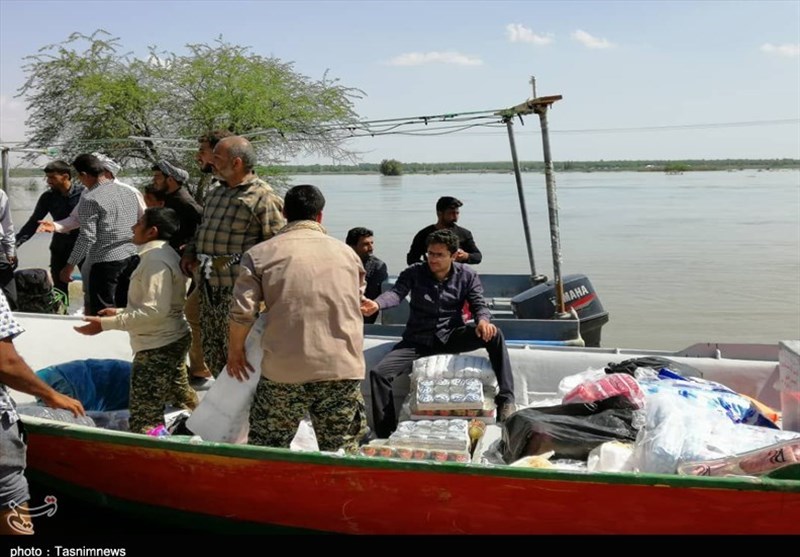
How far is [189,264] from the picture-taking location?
4012 millimetres

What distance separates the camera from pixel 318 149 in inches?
595

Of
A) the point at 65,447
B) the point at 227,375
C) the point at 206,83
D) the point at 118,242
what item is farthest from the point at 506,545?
the point at 206,83

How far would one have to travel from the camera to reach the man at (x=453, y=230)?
6.50m

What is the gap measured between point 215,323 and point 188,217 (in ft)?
3.66

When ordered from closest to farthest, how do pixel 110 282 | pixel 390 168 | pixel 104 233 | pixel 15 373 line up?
pixel 15 373 → pixel 104 233 → pixel 110 282 → pixel 390 168

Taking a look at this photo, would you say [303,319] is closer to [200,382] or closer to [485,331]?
[485,331]

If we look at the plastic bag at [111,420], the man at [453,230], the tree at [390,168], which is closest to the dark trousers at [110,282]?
the plastic bag at [111,420]

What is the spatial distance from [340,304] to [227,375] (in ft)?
2.24

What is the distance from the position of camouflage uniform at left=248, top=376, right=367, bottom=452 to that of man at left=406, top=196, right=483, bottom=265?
322 centimetres

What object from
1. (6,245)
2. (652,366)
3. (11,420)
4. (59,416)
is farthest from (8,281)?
(652,366)

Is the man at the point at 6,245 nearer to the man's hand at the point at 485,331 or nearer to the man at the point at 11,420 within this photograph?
the man at the point at 11,420

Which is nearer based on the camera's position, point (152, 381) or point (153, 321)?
point (153, 321)

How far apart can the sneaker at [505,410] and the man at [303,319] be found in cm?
122

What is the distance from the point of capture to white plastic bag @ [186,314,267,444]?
11.1ft
